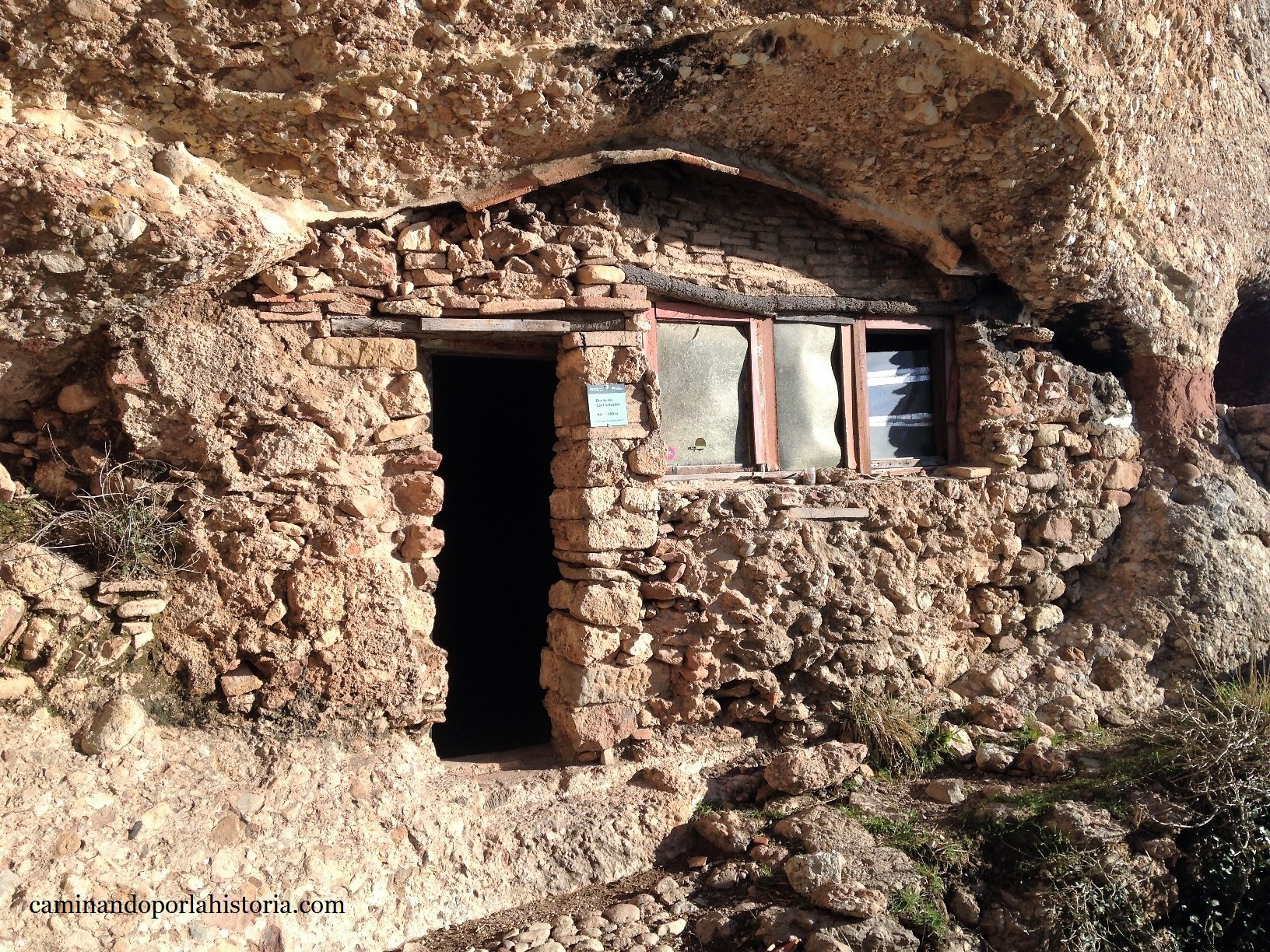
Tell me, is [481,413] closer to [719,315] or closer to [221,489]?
[719,315]

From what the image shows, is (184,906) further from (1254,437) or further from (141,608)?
(1254,437)

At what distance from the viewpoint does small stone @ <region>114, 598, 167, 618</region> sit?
3.48m

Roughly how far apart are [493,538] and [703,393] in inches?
91.1

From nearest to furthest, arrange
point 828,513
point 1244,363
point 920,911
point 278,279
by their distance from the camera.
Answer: point 920,911
point 278,279
point 828,513
point 1244,363

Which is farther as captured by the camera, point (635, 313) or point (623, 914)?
→ point (635, 313)

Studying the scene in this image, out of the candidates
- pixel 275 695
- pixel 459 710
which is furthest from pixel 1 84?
pixel 459 710

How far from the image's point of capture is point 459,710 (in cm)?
588

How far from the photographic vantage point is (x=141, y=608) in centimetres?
351

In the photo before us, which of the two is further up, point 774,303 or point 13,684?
point 774,303

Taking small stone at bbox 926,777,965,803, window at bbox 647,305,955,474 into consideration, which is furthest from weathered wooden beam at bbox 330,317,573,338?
small stone at bbox 926,777,965,803

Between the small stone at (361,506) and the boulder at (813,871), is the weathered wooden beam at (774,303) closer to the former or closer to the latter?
the small stone at (361,506)

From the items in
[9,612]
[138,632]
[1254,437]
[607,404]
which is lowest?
[138,632]

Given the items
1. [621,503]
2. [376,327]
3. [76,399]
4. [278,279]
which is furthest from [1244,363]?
[76,399]

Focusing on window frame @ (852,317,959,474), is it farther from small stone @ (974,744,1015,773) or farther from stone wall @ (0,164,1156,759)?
small stone @ (974,744,1015,773)
